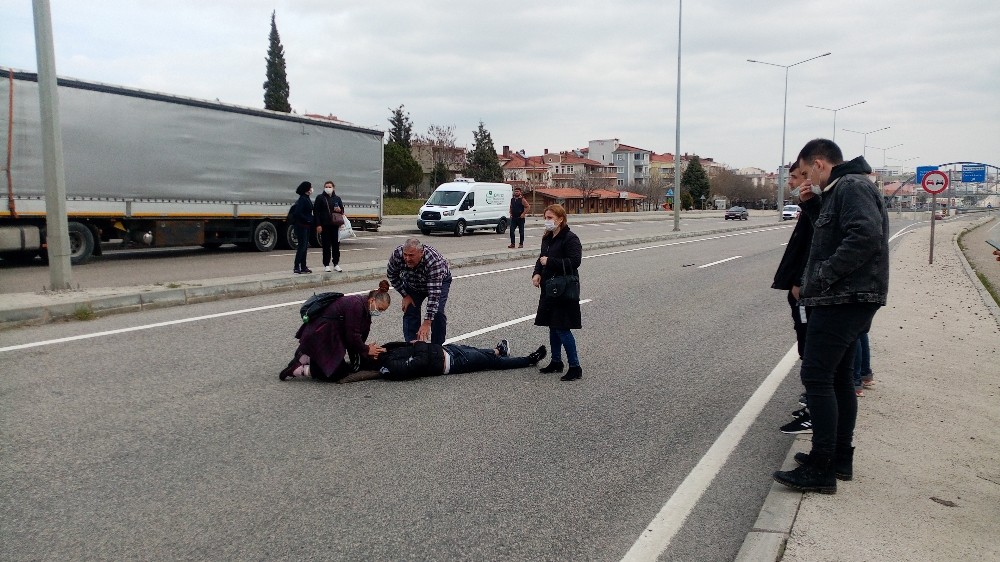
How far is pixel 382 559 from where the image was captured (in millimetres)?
3422

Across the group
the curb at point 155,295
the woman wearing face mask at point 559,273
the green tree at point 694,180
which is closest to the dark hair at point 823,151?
the woman wearing face mask at point 559,273

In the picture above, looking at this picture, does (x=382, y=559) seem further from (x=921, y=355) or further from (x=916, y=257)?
(x=916, y=257)

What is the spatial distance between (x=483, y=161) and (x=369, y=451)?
80.2 m

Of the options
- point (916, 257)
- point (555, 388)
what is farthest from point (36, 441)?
point (916, 257)

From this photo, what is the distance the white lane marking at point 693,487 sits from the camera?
3.65 metres

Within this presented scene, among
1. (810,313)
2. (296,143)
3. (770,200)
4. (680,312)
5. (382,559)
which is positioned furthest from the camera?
(770,200)

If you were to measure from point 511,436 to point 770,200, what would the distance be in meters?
144

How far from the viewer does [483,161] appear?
8369 cm

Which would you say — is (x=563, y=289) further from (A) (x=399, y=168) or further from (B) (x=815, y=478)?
(A) (x=399, y=168)

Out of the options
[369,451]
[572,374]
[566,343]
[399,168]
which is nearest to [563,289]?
[566,343]

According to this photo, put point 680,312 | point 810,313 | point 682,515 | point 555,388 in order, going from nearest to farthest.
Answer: point 682,515 → point 810,313 → point 555,388 → point 680,312

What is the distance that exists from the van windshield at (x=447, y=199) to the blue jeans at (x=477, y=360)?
79.4 ft

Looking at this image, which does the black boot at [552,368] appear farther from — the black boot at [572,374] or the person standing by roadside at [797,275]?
the person standing by roadside at [797,275]

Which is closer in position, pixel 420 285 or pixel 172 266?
pixel 420 285
